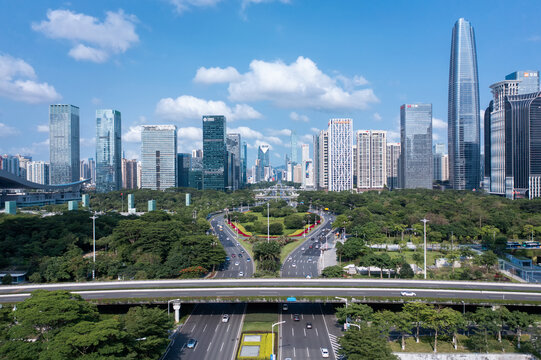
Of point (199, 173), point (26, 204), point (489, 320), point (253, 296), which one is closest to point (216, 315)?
point (253, 296)

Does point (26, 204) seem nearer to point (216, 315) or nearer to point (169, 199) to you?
point (169, 199)

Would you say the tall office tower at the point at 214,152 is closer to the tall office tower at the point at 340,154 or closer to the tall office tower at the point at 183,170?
the tall office tower at the point at 183,170

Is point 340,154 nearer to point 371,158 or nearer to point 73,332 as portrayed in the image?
point 371,158

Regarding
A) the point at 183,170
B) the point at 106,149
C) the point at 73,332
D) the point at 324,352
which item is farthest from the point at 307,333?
the point at 183,170

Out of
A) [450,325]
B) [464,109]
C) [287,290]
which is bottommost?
[450,325]

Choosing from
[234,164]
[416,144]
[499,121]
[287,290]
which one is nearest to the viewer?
[287,290]

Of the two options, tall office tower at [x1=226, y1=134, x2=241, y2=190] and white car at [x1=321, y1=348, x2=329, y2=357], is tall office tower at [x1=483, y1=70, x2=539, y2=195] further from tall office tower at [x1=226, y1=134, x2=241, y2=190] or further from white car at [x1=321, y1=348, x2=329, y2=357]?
white car at [x1=321, y1=348, x2=329, y2=357]

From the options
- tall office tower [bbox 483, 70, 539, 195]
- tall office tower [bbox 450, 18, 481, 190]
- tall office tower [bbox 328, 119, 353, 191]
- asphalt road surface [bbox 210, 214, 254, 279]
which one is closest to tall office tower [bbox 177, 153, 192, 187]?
tall office tower [bbox 328, 119, 353, 191]

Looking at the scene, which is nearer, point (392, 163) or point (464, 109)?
point (464, 109)
